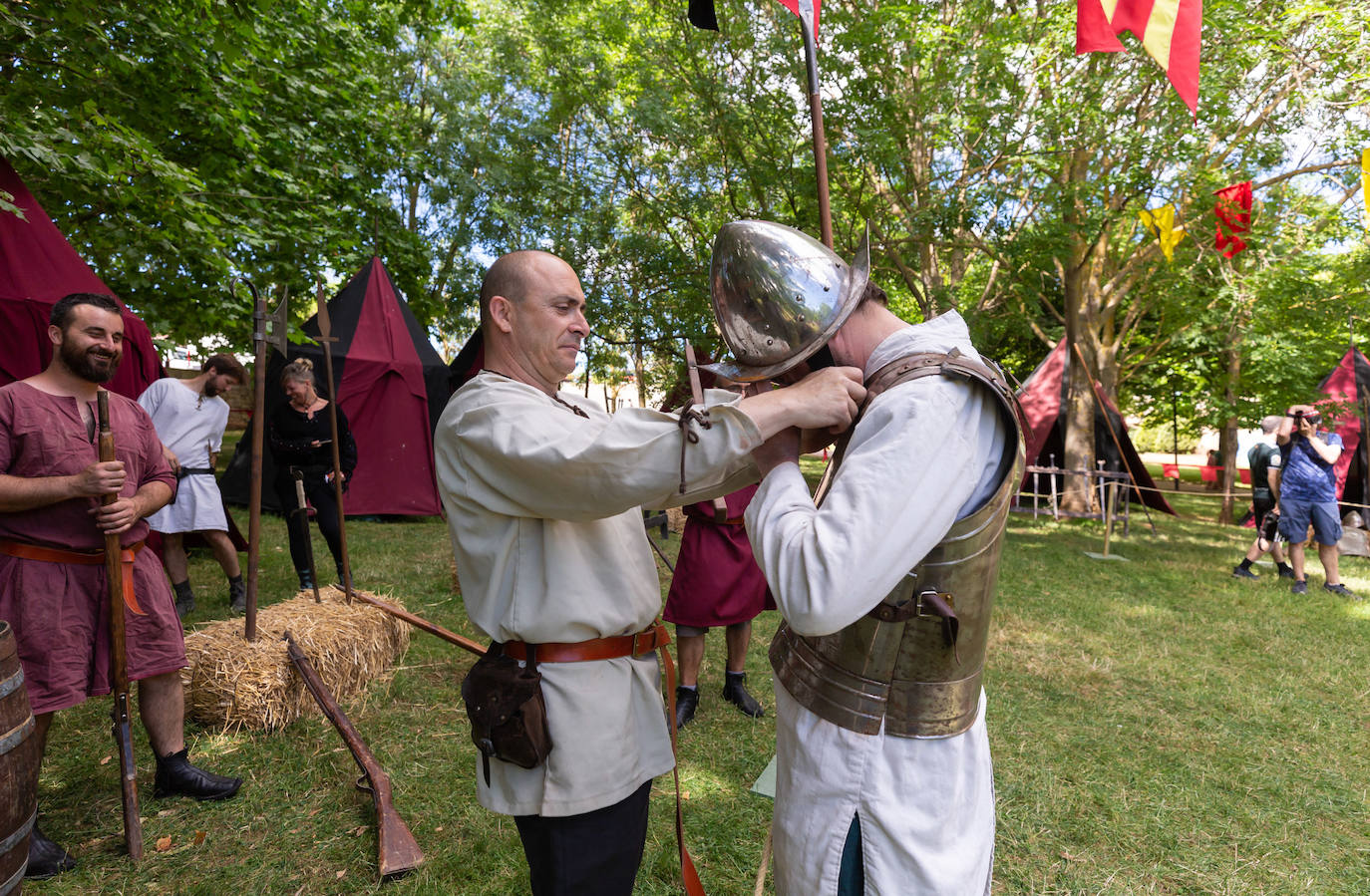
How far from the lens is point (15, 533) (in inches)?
104

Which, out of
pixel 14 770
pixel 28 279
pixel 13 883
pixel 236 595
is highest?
pixel 28 279

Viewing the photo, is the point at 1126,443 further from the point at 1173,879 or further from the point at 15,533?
the point at 15,533

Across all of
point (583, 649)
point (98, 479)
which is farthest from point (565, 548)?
point (98, 479)

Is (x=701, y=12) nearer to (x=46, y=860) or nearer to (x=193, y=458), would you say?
(x=46, y=860)

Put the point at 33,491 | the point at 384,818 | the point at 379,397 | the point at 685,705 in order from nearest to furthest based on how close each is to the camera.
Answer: the point at 33,491 → the point at 384,818 → the point at 685,705 → the point at 379,397

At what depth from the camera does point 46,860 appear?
2652mm

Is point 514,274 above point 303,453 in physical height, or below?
above

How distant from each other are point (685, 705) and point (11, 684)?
9.14ft

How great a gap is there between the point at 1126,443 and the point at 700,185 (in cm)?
831

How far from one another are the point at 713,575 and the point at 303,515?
11.1ft

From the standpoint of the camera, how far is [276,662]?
12.4 ft

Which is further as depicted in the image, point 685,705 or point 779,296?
point 685,705

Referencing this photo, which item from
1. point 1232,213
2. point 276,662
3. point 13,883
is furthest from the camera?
point 1232,213

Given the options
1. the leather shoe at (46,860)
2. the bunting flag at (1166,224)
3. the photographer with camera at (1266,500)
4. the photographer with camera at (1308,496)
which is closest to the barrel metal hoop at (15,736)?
the leather shoe at (46,860)
